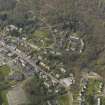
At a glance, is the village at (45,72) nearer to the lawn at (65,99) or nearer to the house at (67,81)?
the house at (67,81)

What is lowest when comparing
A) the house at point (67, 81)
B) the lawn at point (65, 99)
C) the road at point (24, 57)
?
the lawn at point (65, 99)

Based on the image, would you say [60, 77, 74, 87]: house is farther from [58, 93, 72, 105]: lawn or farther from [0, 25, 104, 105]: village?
[58, 93, 72, 105]: lawn

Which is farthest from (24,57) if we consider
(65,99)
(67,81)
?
(65,99)

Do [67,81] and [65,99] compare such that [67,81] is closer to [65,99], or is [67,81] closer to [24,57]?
[65,99]

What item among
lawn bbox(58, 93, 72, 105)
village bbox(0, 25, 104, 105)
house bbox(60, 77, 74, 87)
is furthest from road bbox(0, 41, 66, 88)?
lawn bbox(58, 93, 72, 105)

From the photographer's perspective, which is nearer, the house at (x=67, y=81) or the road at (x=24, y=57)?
the house at (x=67, y=81)

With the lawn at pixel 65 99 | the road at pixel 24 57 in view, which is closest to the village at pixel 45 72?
the road at pixel 24 57

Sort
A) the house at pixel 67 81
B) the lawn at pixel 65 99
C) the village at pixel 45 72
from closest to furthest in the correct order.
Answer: the lawn at pixel 65 99 → the village at pixel 45 72 → the house at pixel 67 81

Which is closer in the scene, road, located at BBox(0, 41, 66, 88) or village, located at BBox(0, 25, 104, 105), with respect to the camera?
village, located at BBox(0, 25, 104, 105)

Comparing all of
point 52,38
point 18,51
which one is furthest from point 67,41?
point 18,51

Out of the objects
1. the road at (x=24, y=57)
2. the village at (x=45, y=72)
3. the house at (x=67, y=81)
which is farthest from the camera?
the road at (x=24, y=57)

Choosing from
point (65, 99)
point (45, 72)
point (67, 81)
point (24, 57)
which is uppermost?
point (24, 57)

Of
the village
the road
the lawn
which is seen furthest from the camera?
the road

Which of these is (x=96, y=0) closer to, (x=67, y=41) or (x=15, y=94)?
(x=67, y=41)
